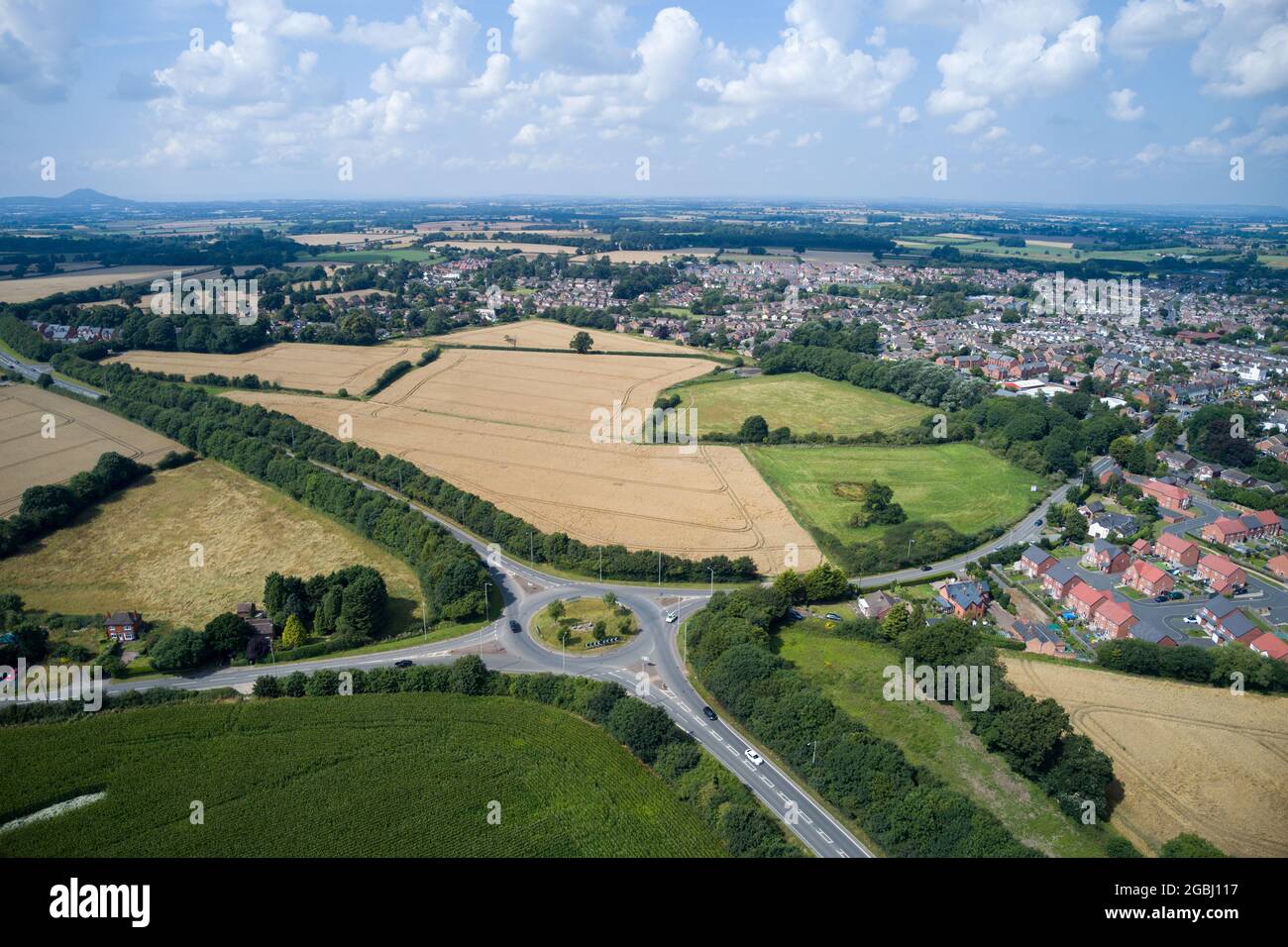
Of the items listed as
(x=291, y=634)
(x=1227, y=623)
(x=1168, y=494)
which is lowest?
(x=1227, y=623)

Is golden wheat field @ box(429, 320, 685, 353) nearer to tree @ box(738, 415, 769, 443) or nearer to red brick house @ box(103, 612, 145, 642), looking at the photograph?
tree @ box(738, 415, 769, 443)

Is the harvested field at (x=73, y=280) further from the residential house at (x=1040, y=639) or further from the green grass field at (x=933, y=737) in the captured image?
the residential house at (x=1040, y=639)

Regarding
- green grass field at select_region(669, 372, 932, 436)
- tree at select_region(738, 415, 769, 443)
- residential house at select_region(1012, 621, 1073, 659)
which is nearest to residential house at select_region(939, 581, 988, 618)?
residential house at select_region(1012, 621, 1073, 659)

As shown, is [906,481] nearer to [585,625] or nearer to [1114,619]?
[1114,619]

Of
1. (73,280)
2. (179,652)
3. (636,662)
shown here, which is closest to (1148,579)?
(636,662)

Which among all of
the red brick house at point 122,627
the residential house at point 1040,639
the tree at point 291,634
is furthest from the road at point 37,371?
the residential house at point 1040,639
